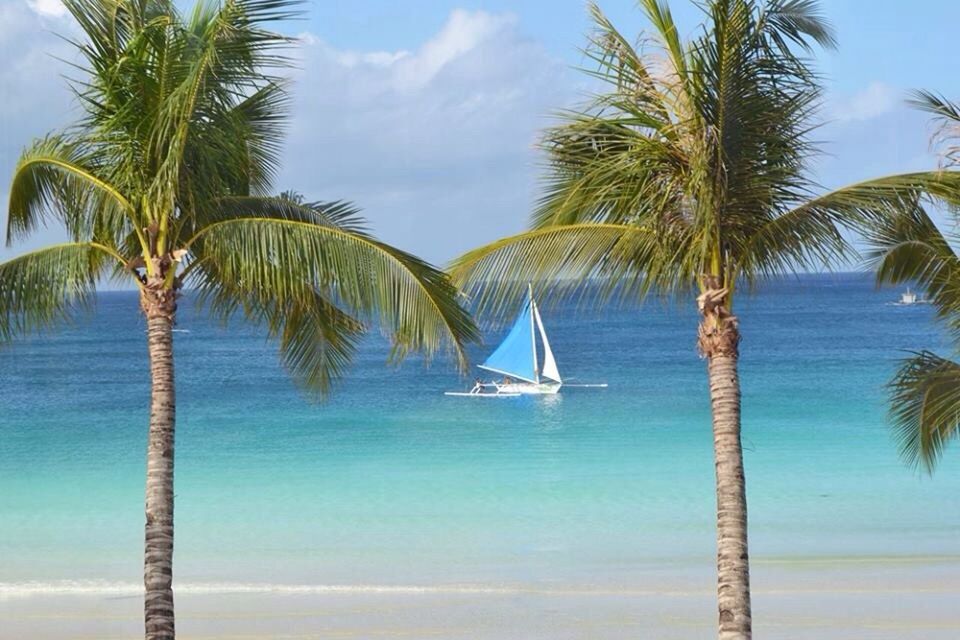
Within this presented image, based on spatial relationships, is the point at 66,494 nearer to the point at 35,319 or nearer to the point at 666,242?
the point at 35,319

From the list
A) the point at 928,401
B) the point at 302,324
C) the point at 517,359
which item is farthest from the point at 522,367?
the point at 928,401

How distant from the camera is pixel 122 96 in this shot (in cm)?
986

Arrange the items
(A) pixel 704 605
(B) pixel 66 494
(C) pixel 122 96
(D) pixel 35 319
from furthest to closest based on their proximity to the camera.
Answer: (B) pixel 66 494 → (A) pixel 704 605 → (D) pixel 35 319 → (C) pixel 122 96

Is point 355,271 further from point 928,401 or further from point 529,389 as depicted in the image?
point 529,389

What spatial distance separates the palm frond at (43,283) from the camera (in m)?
10.4

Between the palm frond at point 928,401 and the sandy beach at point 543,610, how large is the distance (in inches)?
148

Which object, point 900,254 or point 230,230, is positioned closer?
point 230,230

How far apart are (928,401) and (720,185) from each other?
3346 millimetres

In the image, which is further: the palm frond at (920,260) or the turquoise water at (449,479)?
the turquoise water at (449,479)

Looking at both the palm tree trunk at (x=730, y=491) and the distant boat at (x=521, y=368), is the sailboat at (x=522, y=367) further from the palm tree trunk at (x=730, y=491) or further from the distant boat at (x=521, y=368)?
the palm tree trunk at (x=730, y=491)

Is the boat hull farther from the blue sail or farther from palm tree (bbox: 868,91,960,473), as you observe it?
palm tree (bbox: 868,91,960,473)

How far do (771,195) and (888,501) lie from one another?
668 inches

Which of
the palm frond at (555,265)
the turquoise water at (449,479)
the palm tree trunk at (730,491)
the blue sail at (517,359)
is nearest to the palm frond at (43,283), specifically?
the turquoise water at (449,479)

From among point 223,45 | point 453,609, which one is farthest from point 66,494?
point 223,45
